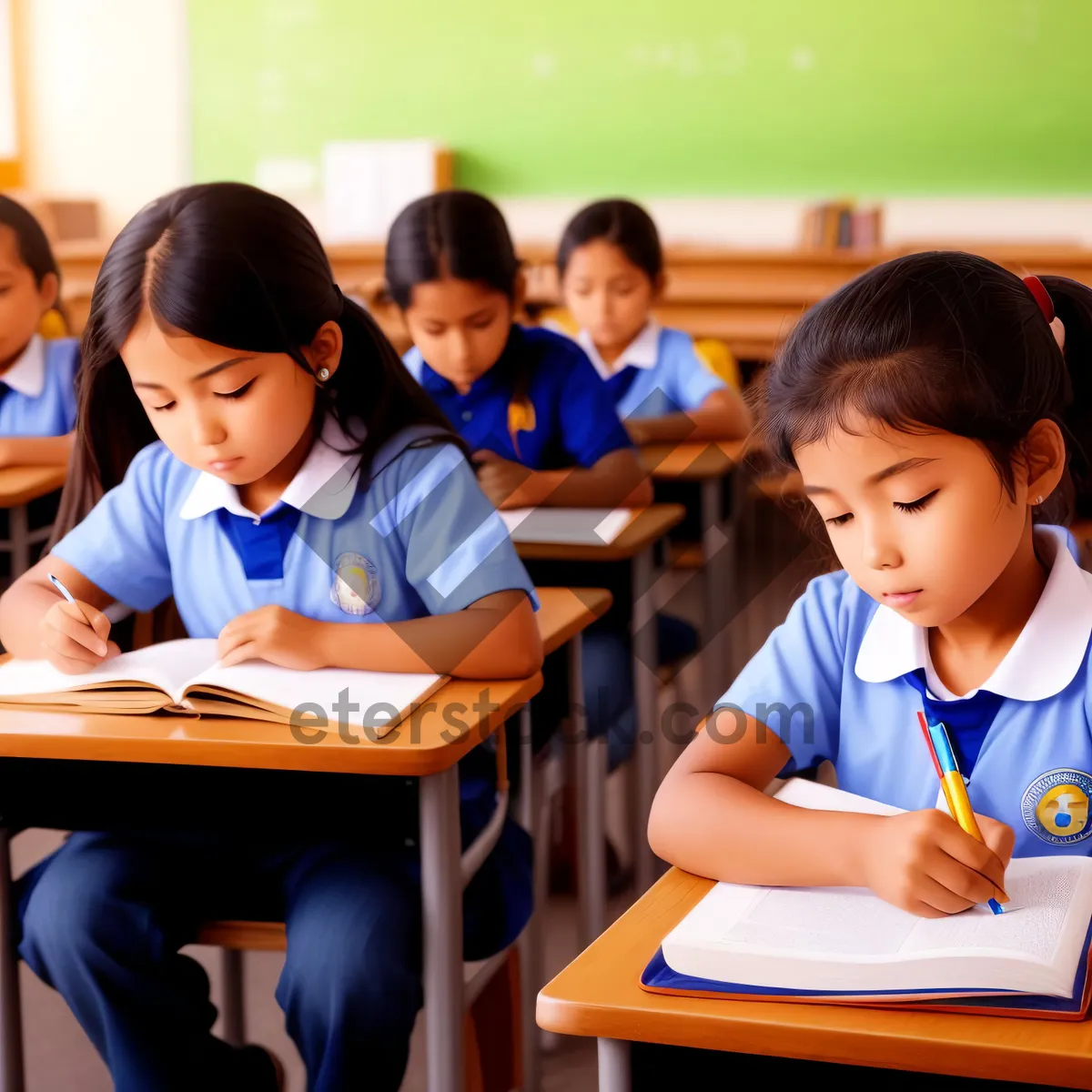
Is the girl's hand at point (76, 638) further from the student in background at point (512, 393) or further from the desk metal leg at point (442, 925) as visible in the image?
the student in background at point (512, 393)

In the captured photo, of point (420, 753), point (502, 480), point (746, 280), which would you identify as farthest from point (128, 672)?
point (746, 280)

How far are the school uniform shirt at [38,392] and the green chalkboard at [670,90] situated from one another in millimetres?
3867

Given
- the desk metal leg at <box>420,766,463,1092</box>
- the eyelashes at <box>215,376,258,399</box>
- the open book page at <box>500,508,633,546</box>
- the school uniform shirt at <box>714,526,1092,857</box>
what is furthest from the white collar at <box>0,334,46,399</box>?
the school uniform shirt at <box>714,526,1092,857</box>

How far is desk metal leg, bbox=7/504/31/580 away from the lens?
2500 millimetres

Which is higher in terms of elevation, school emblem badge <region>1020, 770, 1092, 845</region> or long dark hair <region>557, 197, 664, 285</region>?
long dark hair <region>557, 197, 664, 285</region>

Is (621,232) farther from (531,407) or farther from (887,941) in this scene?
(887,941)

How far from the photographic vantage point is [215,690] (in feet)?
4.34

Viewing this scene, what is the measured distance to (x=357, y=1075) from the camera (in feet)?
4.33

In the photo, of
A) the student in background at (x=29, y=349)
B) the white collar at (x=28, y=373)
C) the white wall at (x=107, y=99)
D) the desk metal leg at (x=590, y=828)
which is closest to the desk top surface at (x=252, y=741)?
the desk metal leg at (x=590, y=828)

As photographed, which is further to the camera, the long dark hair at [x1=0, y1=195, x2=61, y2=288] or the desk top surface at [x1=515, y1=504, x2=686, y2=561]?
the long dark hair at [x1=0, y1=195, x2=61, y2=288]

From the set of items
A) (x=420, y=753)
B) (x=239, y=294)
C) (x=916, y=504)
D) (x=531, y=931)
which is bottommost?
(x=531, y=931)

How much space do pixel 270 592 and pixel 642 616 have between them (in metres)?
0.94

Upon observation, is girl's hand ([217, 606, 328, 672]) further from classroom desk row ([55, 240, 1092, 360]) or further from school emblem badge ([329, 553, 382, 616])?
classroom desk row ([55, 240, 1092, 360])

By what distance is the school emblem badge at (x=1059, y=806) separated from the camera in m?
1.07
